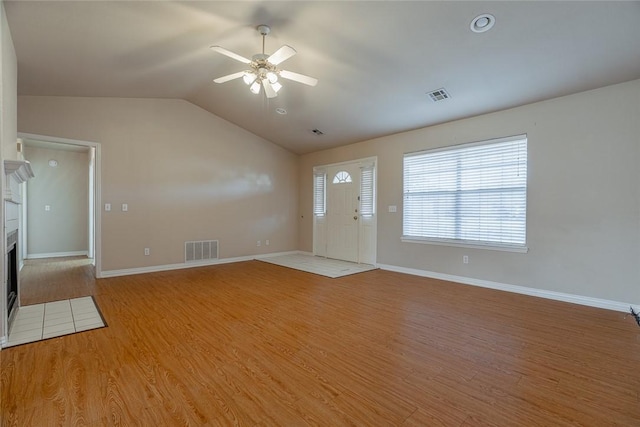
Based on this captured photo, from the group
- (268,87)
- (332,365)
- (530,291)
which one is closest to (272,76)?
(268,87)

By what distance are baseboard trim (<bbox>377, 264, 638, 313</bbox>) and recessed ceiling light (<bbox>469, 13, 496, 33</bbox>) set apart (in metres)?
3.27

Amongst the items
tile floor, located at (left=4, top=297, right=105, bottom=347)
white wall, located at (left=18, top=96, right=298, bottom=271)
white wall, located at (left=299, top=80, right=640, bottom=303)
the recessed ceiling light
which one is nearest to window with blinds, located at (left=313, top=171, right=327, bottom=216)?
white wall, located at (left=18, top=96, right=298, bottom=271)

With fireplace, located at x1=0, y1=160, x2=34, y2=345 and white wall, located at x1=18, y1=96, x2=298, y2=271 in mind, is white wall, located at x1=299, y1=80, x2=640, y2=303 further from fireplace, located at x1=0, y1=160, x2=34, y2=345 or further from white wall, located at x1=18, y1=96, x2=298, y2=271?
fireplace, located at x1=0, y1=160, x2=34, y2=345

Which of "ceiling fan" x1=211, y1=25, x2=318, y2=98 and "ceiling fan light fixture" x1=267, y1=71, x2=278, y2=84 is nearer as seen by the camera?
"ceiling fan" x1=211, y1=25, x2=318, y2=98

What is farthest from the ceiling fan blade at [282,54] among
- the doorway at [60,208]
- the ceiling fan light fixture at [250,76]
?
the doorway at [60,208]

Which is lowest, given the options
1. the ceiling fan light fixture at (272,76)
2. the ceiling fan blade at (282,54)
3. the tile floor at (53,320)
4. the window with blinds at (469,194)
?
the tile floor at (53,320)

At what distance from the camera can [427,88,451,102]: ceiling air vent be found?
392cm

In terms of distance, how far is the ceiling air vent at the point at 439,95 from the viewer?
392cm

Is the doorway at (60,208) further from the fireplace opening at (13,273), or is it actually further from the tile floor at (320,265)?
the tile floor at (320,265)

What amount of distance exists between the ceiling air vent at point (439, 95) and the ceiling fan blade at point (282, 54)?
7.14 ft

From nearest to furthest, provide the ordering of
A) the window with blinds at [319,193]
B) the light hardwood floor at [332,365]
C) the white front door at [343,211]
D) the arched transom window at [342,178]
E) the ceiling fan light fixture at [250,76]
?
the light hardwood floor at [332,365] → the ceiling fan light fixture at [250,76] → the white front door at [343,211] → the arched transom window at [342,178] → the window with blinds at [319,193]

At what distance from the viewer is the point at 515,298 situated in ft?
12.6

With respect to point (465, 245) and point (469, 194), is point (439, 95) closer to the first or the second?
point (469, 194)

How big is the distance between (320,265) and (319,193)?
6.21 feet
